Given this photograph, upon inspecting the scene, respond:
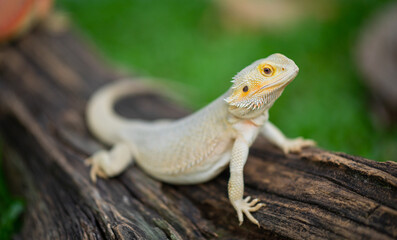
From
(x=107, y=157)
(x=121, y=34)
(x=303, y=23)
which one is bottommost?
(x=107, y=157)

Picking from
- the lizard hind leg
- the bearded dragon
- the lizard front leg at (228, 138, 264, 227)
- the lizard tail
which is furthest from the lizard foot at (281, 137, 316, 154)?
the lizard tail

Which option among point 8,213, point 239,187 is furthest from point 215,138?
point 8,213

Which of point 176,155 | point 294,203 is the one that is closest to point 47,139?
point 176,155

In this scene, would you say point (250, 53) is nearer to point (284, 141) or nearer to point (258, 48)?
point (258, 48)

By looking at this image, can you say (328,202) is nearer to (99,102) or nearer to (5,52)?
(99,102)

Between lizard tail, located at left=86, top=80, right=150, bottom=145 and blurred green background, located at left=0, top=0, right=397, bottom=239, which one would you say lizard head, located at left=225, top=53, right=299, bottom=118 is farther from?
blurred green background, located at left=0, top=0, right=397, bottom=239

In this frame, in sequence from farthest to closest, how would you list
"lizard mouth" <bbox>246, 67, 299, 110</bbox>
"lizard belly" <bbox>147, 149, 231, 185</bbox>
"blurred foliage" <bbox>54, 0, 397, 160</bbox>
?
"blurred foliage" <bbox>54, 0, 397, 160</bbox> → "lizard belly" <bbox>147, 149, 231, 185</bbox> → "lizard mouth" <bbox>246, 67, 299, 110</bbox>

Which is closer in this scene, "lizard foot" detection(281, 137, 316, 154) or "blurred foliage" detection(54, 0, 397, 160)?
"lizard foot" detection(281, 137, 316, 154)
